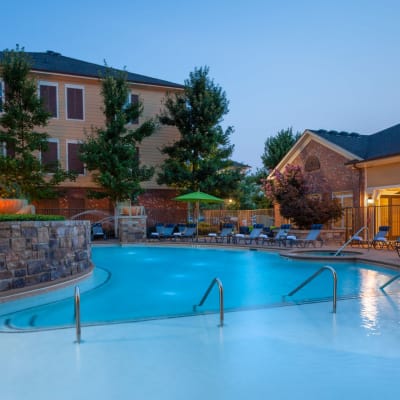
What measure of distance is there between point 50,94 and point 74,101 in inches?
52.3

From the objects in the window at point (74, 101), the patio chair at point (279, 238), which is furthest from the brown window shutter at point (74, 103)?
the patio chair at point (279, 238)

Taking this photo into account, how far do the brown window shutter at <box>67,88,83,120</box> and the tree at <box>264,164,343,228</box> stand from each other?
11671 millimetres

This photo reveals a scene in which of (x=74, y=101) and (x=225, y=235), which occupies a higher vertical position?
(x=74, y=101)

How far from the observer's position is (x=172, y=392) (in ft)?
11.6

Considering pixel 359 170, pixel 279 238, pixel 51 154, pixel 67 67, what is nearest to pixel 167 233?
pixel 279 238

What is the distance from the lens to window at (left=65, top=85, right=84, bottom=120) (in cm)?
2233

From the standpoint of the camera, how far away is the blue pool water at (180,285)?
683 cm

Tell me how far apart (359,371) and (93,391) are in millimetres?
2658

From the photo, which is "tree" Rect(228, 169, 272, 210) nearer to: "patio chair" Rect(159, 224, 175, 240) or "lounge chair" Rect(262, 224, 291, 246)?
"patio chair" Rect(159, 224, 175, 240)

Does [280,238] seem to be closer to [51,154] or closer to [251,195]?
[51,154]

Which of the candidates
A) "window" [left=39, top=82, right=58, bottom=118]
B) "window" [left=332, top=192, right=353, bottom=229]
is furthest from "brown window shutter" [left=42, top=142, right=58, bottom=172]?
"window" [left=332, top=192, right=353, bottom=229]

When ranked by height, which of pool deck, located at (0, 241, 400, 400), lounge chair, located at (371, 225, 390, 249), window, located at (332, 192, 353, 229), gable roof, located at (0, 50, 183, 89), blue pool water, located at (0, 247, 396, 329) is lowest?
blue pool water, located at (0, 247, 396, 329)

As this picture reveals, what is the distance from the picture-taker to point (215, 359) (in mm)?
4312

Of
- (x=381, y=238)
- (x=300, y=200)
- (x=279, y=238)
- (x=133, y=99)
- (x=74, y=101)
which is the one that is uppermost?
(x=133, y=99)
